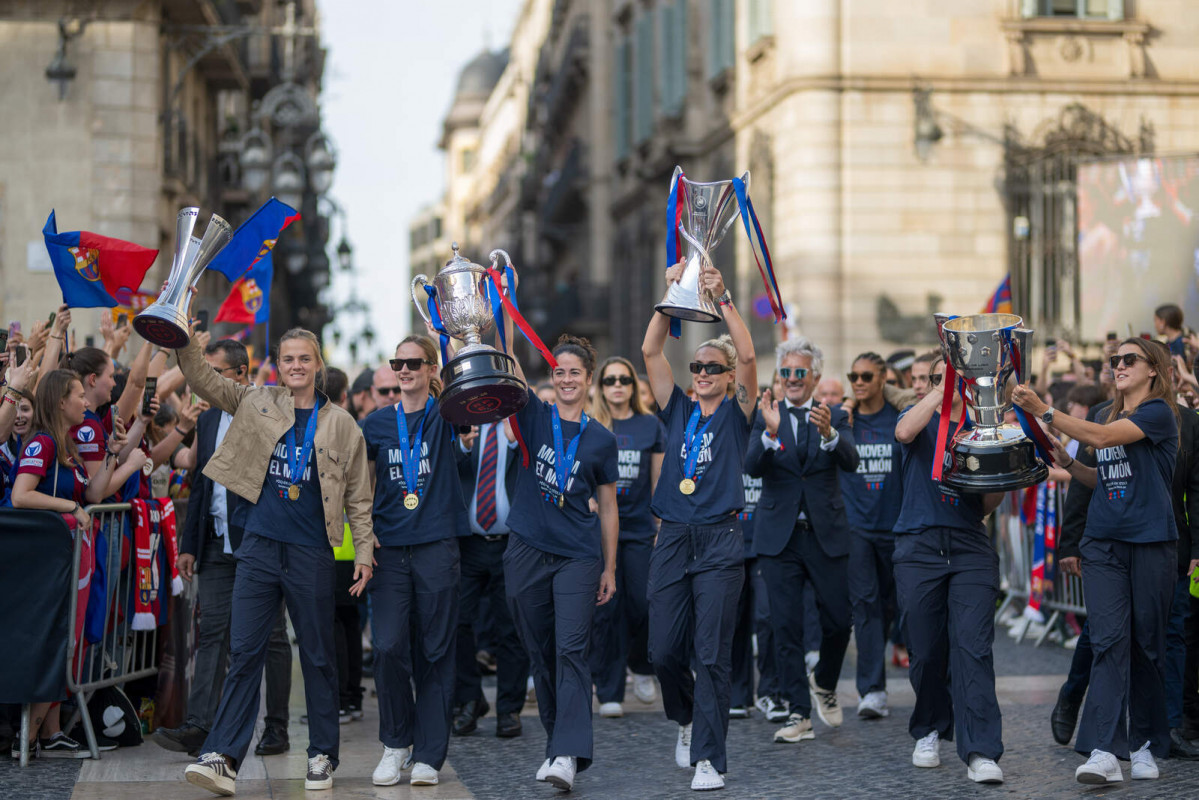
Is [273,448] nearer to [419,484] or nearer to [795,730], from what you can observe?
[419,484]

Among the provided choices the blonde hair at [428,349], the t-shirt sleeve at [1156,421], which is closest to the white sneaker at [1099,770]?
the t-shirt sleeve at [1156,421]

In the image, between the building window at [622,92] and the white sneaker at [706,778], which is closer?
the white sneaker at [706,778]

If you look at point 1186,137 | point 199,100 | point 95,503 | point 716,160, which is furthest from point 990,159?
point 95,503

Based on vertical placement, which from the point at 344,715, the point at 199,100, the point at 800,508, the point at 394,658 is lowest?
the point at 344,715

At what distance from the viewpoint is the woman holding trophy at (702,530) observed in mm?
7305

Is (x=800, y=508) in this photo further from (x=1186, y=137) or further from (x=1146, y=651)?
(x=1186, y=137)

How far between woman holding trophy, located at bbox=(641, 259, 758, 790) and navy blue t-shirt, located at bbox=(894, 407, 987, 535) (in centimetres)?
81

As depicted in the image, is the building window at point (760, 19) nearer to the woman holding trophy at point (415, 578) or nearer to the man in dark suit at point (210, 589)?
the man in dark suit at point (210, 589)

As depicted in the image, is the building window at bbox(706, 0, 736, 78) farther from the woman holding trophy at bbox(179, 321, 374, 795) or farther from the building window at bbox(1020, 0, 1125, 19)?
the woman holding trophy at bbox(179, 321, 374, 795)

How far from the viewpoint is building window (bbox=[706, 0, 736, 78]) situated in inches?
984

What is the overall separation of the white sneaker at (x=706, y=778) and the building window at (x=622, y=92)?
1070 inches

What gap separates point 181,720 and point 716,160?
19.1 meters

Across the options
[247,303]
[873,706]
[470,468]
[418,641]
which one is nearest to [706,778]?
[418,641]

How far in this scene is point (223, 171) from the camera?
2855 cm
